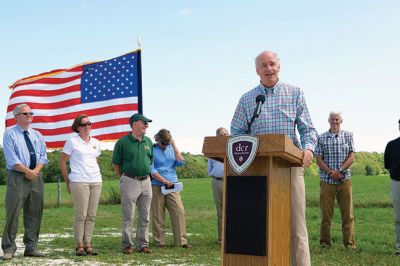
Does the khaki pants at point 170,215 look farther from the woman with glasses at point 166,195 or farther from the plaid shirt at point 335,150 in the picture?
the plaid shirt at point 335,150

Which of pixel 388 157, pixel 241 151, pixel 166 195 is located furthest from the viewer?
pixel 166 195

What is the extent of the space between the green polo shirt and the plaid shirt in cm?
290

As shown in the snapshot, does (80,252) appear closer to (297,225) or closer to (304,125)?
(297,225)

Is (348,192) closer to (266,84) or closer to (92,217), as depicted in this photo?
(92,217)

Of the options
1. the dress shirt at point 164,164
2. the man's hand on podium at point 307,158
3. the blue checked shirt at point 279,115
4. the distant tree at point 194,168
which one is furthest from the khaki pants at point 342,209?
the distant tree at point 194,168

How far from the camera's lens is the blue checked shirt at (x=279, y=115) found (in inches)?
163

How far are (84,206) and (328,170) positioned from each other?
12.6ft

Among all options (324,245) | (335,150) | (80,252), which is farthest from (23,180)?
(335,150)

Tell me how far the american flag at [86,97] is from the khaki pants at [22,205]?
2202 millimetres

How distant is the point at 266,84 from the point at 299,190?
90 cm

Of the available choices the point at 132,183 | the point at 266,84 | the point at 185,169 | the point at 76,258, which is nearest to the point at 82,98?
the point at 132,183

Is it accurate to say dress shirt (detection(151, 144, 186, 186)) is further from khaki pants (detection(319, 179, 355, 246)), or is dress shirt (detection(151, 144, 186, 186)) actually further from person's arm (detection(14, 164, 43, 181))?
khaki pants (detection(319, 179, 355, 246))

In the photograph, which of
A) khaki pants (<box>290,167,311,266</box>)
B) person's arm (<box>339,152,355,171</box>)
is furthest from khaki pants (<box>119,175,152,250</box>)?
khaki pants (<box>290,167,311,266</box>)

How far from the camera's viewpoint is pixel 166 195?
8.68 meters
